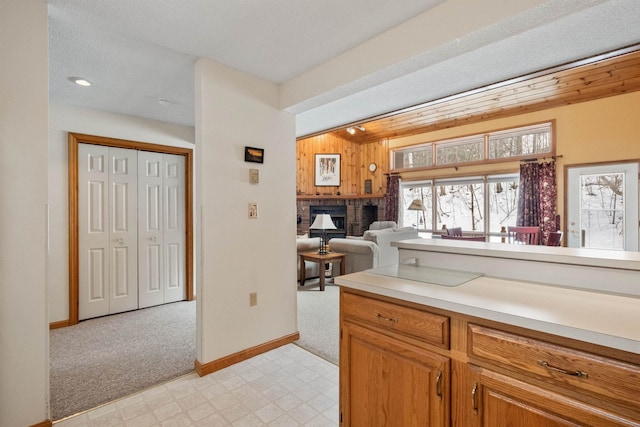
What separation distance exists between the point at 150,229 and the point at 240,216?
1.96 m

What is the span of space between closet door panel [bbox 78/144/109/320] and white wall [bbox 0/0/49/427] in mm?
1896

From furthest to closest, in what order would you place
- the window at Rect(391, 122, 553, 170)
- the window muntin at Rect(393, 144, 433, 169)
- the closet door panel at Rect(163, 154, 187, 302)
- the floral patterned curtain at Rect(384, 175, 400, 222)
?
the floral patterned curtain at Rect(384, 175, 400, 222) → the window muntin at Rect(393, 144, 433, 169) → the window at Rect(391, 122, 553, 170) → the closet door panel at Rect(163, 154, 187, 302)

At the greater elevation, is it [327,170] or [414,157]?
[414,157]

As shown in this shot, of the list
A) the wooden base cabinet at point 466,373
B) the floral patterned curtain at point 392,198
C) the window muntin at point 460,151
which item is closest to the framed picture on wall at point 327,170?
the floral patterned curtain at point 392,198

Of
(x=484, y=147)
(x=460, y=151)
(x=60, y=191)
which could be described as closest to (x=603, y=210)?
(x=484, y=147)

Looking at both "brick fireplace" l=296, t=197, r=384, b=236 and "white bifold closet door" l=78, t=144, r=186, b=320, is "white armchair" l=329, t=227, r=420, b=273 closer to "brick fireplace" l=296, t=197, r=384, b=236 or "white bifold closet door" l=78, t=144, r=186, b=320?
"white bifold closet door" l=78, t=144, r=186, b=320

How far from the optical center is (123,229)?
356 centimetres

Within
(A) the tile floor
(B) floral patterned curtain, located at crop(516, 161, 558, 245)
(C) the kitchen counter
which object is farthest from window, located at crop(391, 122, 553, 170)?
(A) the tile floor

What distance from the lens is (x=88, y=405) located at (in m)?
1.92

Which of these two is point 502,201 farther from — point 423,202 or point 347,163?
point 347,163

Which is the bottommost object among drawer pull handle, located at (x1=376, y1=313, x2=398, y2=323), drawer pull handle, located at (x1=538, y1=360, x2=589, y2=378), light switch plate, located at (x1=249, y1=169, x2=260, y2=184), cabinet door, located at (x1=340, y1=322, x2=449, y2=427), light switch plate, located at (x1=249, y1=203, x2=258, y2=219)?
cabinet door, located at (x1=340, y1=322, x2=449, y2=427)

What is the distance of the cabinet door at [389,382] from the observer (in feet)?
3.93

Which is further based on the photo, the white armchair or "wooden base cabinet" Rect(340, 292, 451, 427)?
the white armchair

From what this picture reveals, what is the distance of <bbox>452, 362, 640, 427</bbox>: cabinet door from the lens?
0.89 metres
